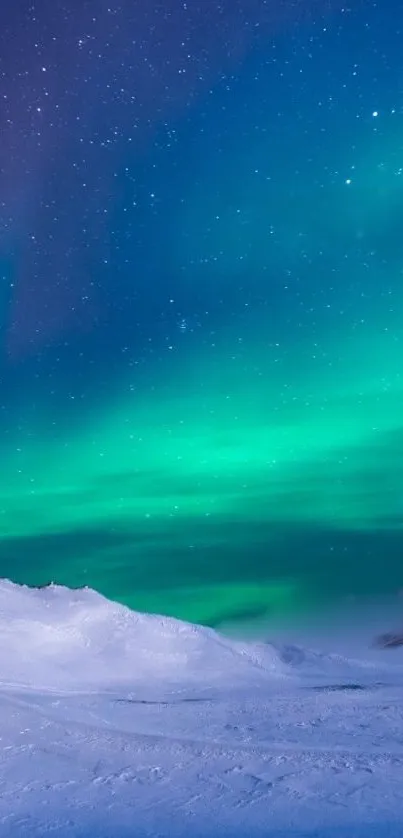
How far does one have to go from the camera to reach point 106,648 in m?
63.8

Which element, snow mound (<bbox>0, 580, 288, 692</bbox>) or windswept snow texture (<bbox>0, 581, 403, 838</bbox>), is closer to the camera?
windswept snow texture (<bbox>0, 581, 403, 838</bbox>)

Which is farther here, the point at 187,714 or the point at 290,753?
the point at 187,714

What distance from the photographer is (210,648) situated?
220ft

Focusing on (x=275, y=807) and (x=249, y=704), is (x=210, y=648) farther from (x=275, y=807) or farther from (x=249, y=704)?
(x=275, y=807)

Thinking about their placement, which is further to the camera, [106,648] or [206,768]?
[106,648]

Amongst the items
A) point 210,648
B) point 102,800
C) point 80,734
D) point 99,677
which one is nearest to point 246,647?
point 210,648

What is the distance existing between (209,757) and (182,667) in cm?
4773

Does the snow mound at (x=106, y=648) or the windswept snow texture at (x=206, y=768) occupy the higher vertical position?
the snow mound at (x=106, y=648)

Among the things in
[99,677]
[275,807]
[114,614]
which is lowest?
[275,807]

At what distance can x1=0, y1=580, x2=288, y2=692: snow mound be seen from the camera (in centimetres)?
5216

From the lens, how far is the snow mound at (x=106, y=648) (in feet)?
171

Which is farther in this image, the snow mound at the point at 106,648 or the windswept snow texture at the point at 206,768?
the snow mound at the point at 106,648

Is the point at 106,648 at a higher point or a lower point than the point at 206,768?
higher

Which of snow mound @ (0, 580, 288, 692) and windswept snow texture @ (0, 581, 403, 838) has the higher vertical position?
snow mound @ (0, 580, 288, 692)
